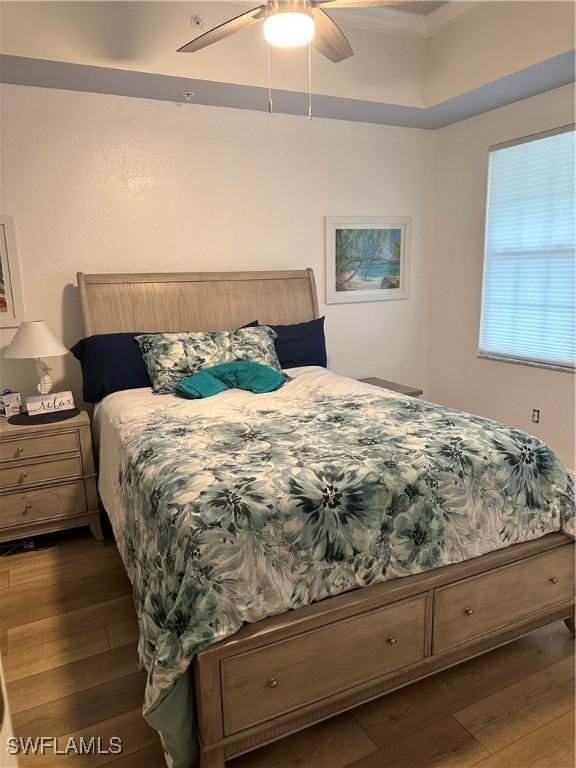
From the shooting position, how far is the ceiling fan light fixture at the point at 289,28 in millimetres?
1906

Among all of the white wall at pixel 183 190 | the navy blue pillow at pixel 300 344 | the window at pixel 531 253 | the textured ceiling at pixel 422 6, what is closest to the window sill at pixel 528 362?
the window at pixel 531 253

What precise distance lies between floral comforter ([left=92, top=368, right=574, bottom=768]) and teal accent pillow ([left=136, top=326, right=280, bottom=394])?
61cm

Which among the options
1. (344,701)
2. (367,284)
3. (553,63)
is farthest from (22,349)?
(553,63)

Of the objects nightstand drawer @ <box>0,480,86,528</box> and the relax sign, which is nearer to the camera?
nightstand drawer @ <box>0,480,86,528</box>

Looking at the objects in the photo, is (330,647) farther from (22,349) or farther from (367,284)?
(367,284)

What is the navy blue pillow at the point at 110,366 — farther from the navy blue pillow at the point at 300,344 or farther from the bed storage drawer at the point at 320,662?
the bed storage drawer at the point at 320,662

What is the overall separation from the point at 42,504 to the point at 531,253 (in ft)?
11.2

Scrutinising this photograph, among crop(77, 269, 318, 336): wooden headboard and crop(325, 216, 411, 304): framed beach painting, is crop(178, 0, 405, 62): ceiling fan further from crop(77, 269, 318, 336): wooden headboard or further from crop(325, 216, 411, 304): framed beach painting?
crop(325, 216, 411, 304): framed beach painting

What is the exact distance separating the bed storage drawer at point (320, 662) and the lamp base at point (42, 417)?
181 cm

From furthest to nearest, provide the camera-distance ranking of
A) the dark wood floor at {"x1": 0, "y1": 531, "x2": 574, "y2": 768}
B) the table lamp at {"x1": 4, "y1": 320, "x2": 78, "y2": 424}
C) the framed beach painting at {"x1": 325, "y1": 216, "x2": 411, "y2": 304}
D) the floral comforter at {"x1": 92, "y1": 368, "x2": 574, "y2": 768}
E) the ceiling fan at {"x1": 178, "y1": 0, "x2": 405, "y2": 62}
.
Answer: the framed beach painting at {"x1": 325, "y1": 216, "x2": 411, "y2": 304} < the table lamp at {"x1": 4, "y1": 320, "x2": 78, "y2": 424} < the ceiling fan at {"x1": 178, "y1": 0, "x2": 405, "y2": 62} < the dark wood floor at {"x1": 0, "y1": 531, "x2": 574, "y2": 768} < the floral comforter at {"x1": 92, "y1": 368, "x2": 574, "y2": 768}

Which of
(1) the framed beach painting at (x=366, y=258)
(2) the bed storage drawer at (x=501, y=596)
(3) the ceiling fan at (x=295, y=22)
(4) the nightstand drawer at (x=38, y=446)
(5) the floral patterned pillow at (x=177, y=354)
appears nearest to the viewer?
(2) the bed storage drawer at (x=501, y=596)

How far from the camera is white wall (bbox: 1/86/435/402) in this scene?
3.07m

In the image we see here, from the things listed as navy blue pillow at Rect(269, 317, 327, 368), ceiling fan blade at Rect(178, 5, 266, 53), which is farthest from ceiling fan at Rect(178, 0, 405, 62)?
navy blue pillow at Rect(269, 317, 327, 368)

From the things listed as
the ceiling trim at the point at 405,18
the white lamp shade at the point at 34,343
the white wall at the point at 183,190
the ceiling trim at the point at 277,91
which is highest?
the ceiling trim at the point at 405,18
